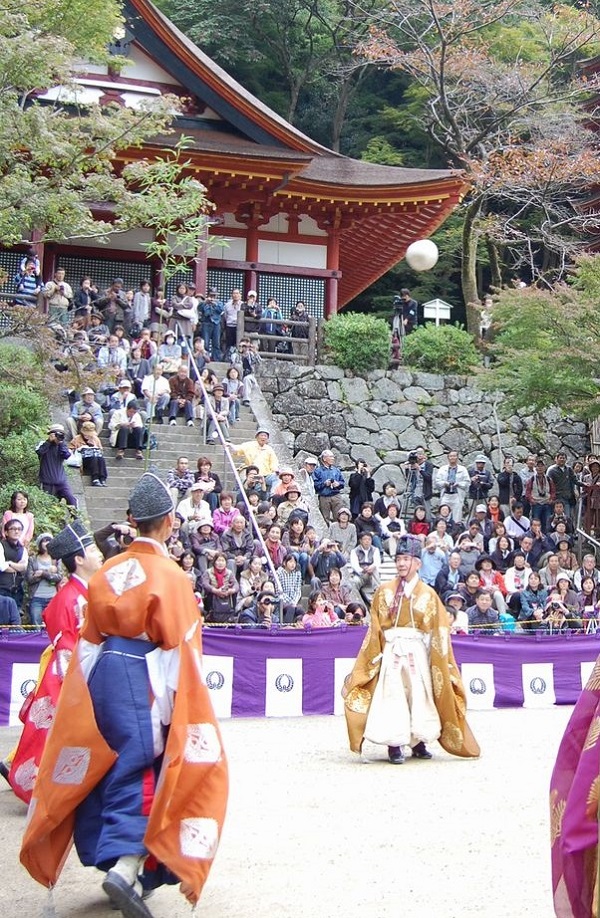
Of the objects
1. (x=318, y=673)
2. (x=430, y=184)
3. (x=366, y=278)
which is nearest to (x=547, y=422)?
(x=430, y=184)

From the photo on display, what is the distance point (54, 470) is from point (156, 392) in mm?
3181

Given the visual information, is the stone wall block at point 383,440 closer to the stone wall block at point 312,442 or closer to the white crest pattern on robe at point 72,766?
the stone wall block at point 312,442

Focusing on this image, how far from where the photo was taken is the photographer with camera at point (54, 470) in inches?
571

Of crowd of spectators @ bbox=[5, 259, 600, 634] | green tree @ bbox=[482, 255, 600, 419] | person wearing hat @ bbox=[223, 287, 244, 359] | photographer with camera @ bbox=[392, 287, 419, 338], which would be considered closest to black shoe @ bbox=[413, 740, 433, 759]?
crowd of spectators @ bbox=[5, 259, 600, 634]

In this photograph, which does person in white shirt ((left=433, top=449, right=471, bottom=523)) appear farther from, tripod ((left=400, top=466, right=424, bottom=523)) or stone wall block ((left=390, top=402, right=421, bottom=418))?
stone wall block ((left=390, top=402, right=421, bottom=418))

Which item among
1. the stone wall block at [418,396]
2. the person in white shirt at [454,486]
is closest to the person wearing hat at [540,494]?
the person in white shirt at [454,486]

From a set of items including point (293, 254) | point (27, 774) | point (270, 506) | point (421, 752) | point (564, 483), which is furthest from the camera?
point (293, 254)

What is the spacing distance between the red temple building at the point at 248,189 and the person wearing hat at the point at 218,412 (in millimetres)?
4033

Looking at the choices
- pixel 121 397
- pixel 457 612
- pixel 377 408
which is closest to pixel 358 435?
pixel 377 408

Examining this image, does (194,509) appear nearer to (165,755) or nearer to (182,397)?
(182,397)

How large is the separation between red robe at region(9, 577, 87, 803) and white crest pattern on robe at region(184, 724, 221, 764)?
2035 mm

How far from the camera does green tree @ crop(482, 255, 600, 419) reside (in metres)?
18.4

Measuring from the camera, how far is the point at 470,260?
25906 millimetres

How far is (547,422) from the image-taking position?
74.9 feet
